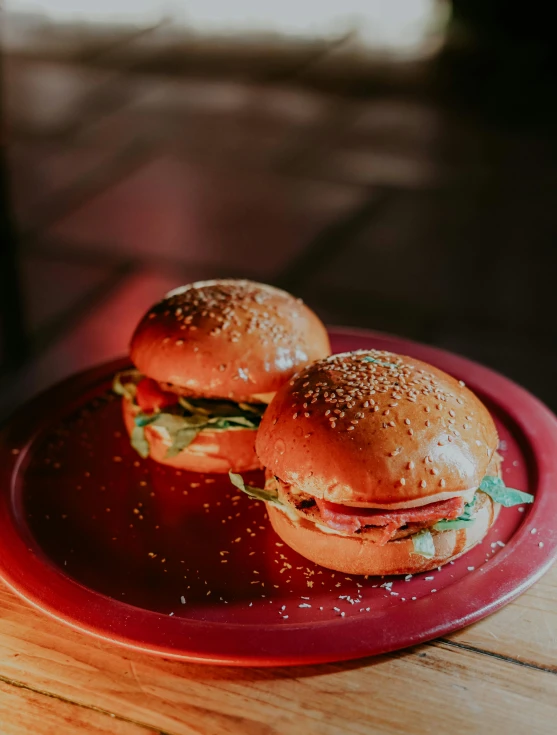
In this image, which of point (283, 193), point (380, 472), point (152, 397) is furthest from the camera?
point (283, 193)

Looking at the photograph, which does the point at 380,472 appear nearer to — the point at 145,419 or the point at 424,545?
the point at 424,545

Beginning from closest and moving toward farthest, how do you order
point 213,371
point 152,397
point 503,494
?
1. point 503,494
2. point 213,371
3. point 152,397

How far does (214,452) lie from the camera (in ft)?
6.63

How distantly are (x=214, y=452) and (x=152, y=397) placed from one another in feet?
0.67

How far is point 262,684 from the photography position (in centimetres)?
143

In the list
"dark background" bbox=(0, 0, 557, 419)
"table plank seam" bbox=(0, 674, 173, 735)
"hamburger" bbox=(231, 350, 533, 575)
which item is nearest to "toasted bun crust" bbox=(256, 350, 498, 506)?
"hamburger" bbox=(231, 350, 533, 575)

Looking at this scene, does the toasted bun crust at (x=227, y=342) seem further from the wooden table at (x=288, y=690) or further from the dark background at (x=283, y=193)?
the dark background at (x=283, y=193)

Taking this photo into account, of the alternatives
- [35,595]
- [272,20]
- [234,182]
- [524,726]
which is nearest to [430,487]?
[524,726]

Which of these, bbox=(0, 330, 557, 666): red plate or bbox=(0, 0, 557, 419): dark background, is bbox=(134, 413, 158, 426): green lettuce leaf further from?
bbox=(0, 0, 557, 419): dark background

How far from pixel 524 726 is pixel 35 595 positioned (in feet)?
2.67

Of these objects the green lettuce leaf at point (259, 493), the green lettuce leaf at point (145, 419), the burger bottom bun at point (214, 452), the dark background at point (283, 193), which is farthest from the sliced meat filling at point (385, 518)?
the dark background at point (283, 193)

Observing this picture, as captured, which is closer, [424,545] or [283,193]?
[424,545]

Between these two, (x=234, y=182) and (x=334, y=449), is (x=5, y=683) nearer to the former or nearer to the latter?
(x=334, y=449)

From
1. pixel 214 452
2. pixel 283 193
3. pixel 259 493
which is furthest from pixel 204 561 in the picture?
pixel 283 193
